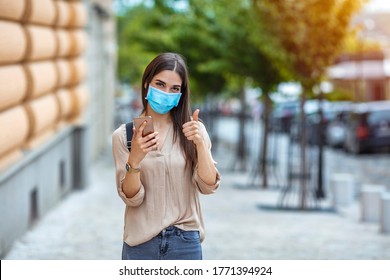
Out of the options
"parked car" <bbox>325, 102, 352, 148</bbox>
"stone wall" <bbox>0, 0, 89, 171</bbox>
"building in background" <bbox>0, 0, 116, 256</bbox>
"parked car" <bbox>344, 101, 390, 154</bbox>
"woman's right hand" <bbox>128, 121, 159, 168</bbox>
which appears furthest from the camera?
"parked car" <bbox>325, 102, 352, 148</bbox>

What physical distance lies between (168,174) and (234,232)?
8234mm

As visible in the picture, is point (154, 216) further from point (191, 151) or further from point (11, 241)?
point (11, 241)

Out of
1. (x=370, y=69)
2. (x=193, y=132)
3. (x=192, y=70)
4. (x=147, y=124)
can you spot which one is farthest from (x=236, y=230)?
(x=370, y=69)

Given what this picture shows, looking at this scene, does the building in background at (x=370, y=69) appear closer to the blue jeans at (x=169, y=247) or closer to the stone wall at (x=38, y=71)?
the stone wall at (x=38, y=71)

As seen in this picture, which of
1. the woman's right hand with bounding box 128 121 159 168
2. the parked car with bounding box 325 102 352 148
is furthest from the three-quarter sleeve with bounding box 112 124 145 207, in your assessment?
the parked car with bounding box 325 102 352 148

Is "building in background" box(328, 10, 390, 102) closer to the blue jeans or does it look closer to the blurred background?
the blurred background

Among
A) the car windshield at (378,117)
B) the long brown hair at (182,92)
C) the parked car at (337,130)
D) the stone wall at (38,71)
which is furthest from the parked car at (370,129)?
the long brown hair at (182,92)

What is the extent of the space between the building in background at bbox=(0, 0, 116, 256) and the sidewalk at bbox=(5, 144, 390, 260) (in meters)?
0.30

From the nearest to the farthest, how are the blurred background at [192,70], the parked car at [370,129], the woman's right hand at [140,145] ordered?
the woman's right hand at [140,145]
the blurred background at [192,70]
the parked car at [370,129]

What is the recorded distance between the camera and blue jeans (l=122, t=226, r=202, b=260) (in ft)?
15.3

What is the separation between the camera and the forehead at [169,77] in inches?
181

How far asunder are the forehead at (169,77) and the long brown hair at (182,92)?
13 millimetres

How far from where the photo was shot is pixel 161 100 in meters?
4.50

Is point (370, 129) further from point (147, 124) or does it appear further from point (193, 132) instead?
point (147, 124)
